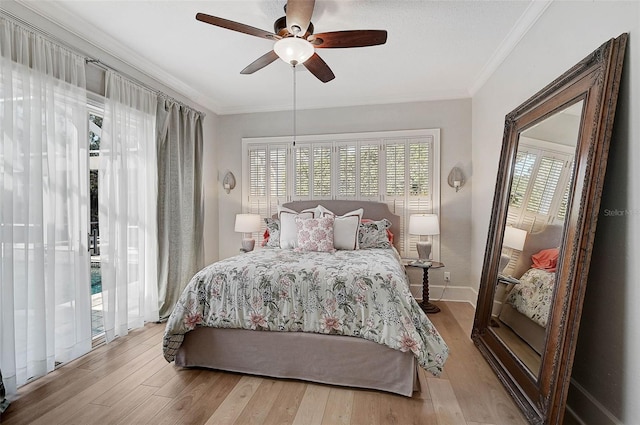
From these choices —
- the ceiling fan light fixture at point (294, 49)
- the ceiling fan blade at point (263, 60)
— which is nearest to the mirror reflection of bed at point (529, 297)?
the ceiling fan light fixture at point (294, 49)

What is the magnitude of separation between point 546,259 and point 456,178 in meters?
2.37

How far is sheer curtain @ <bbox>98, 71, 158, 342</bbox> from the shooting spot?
117 inches

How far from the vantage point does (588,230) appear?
1.63 metres

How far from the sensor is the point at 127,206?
3.17 m

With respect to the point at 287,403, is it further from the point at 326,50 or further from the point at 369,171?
the point at 369,171

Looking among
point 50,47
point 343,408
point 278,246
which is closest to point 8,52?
point 50,47

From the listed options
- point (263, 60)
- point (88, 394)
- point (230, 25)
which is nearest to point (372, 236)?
point (263, 60)

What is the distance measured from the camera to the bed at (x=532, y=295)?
191 centimetres

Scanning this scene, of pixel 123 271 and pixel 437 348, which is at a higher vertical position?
pixel 123 271

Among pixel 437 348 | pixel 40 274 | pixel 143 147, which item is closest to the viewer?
pixel 437 348

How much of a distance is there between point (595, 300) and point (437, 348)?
914 millimetres

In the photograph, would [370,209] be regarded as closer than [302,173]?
Yes

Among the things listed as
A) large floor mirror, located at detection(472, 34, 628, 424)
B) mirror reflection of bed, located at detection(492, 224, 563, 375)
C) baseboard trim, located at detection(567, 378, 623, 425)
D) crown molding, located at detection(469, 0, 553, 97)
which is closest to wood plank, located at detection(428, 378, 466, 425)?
large floor mirror, located at detection(472, 34, 628, 424)

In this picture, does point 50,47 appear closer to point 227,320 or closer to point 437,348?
point 227,320
